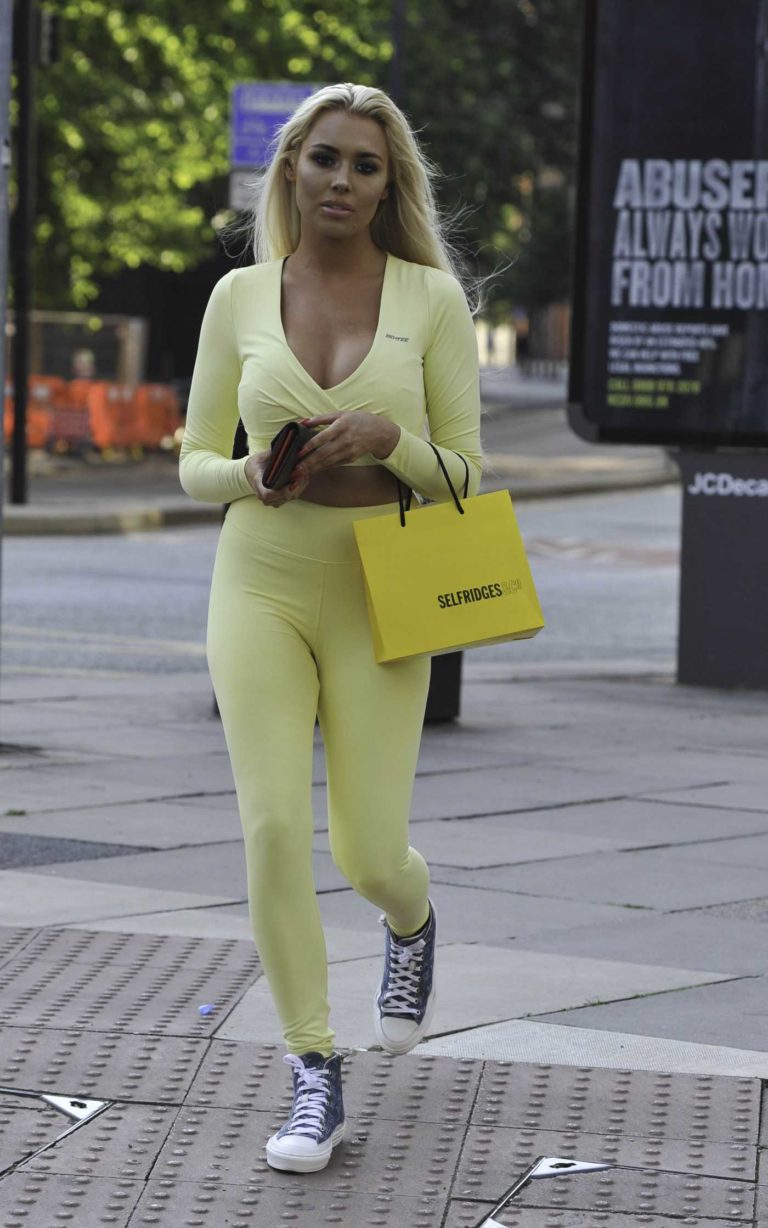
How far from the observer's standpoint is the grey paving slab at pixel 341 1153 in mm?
3908

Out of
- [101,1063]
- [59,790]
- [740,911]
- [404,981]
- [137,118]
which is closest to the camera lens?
[404,981]

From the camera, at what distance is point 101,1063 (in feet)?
14.8

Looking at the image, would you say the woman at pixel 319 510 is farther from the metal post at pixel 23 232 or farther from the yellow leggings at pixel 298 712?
the metal post at pixel 23 232

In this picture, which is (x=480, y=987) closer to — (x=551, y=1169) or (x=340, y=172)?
(x=551, y=1169)

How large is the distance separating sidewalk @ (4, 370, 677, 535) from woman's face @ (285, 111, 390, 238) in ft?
28.9

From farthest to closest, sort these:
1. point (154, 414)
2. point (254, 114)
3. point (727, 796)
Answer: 1. point (154, 414)
2. point (254, 114)
3. point (727, 796)

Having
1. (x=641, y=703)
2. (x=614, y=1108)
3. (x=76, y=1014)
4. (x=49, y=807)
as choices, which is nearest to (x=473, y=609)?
(x=614, y=1108)

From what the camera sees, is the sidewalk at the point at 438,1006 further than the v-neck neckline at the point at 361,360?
No

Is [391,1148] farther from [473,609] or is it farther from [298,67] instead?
[298,67]

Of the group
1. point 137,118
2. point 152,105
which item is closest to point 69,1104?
point 137,118

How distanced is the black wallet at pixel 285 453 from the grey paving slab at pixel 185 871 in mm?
2538

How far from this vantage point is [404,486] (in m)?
4.14

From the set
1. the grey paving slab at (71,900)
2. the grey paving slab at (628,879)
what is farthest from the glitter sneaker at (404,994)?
the grey paving slab at (628,879)

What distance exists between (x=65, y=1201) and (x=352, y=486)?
4.43 feet
